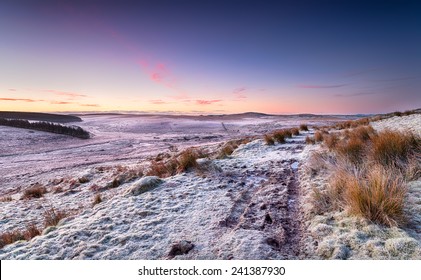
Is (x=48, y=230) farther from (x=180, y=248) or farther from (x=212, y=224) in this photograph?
(x=212, y=224)

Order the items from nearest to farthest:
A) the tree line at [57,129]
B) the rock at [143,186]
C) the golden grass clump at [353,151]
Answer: the rock at [143,186]
the golden grass clump at [353,151]
the tree line at [57,129]

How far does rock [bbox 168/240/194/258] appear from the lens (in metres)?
2.90

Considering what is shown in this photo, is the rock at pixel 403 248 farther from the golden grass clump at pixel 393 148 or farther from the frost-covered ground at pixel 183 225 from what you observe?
the golden grass clump at pixel 393 148

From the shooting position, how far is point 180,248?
2.96 meters

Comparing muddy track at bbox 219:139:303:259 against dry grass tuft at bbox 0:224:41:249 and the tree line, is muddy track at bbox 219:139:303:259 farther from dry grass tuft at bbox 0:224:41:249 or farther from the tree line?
the tree line

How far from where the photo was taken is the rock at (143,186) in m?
5.19

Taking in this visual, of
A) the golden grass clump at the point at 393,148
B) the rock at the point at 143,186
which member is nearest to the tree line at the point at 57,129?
the rock at the point at 143,186

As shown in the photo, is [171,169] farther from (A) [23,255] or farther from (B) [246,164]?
(A) [23,255]

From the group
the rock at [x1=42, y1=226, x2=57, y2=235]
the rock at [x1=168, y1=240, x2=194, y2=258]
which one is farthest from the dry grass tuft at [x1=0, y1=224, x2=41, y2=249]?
the rock at [x1=168, y1=240, x2=194, y2=258]

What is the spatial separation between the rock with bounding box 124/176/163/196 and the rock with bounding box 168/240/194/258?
94.4 inches

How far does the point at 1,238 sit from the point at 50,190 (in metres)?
4.32

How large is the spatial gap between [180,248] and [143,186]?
2632 mm

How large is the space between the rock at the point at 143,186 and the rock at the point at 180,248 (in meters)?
2.40
